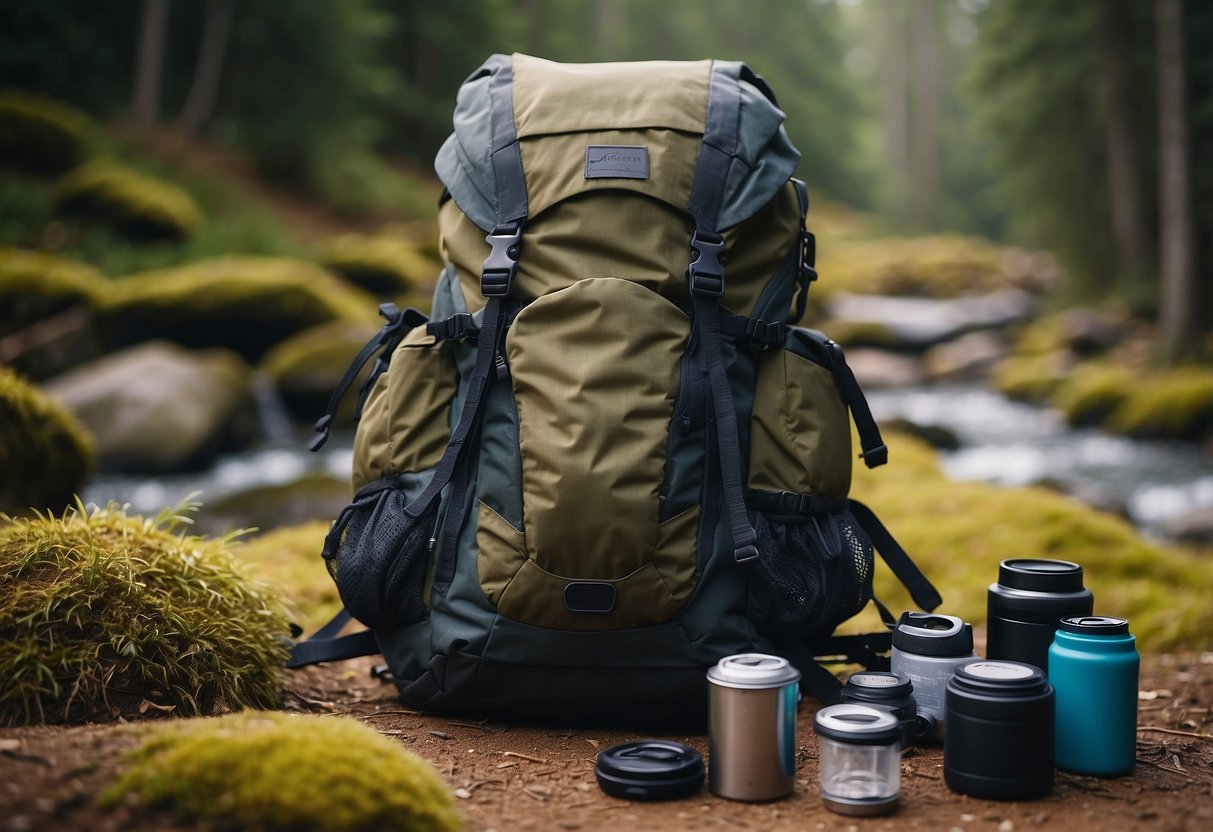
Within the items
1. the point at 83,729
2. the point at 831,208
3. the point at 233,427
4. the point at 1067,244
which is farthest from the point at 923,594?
the point at 831,208

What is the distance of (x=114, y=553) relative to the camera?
287 cm

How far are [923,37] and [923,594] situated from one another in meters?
37.0

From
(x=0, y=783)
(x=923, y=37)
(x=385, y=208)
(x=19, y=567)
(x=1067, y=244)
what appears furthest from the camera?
(x=923, y=37)

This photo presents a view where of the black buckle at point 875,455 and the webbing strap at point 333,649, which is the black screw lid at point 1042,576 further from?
the webbing strap at point 333,649

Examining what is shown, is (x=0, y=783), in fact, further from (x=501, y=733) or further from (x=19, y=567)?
(x=501, y=733)

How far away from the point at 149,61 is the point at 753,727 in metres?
17.0

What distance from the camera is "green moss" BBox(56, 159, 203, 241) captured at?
12.3 meters

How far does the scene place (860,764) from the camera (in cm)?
231

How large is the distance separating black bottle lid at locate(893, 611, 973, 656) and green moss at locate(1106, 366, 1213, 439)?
9.26m

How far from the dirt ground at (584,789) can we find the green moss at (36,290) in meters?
7.31

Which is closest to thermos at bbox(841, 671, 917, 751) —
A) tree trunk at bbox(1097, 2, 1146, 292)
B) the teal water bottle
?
the teal water bottle

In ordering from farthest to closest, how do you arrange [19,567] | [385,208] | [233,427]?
[385,208]
[233,427]
[19,567]

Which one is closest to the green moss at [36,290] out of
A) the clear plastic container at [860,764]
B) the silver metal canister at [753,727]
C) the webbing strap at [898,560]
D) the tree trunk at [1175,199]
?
the webbing strap at [898,560]

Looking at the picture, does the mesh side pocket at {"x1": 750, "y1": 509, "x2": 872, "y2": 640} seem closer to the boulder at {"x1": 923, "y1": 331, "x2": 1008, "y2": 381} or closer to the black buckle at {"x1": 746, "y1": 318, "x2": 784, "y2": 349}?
the black buckle at {"x1": 746, "y1": 318, "x2": 784, "y2": 349}
